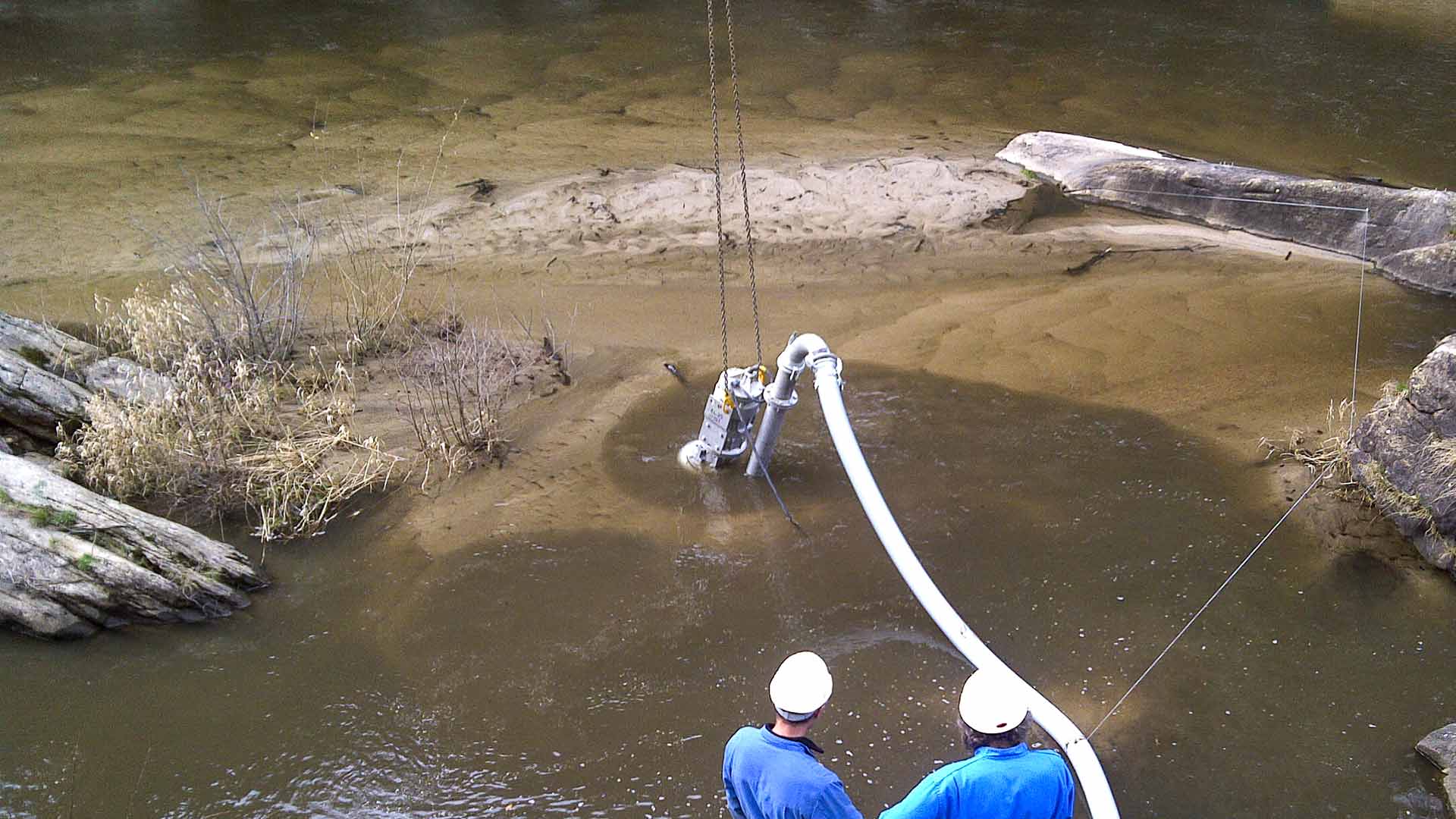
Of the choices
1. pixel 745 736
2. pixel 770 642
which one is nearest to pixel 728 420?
pixel 770 642

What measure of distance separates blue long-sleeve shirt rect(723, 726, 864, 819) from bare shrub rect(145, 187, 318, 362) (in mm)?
4227

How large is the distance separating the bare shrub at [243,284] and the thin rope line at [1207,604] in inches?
176

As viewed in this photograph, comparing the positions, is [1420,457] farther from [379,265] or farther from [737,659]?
[379,265]

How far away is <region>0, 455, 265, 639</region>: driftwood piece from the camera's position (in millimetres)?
4207

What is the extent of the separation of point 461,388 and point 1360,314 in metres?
5.29

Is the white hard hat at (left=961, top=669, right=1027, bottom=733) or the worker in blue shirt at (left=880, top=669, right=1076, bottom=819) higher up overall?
the white hard hat at (left=961, top=669, right=1027, bottom=733)

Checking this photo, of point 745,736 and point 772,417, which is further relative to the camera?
point 772,417

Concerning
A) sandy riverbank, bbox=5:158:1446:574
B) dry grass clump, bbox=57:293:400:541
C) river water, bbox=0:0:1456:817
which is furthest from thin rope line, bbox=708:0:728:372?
dry grass clump, bbox=57:293:400:541

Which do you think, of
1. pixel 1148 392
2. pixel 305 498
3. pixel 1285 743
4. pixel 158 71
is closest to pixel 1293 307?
pixel 1148 392

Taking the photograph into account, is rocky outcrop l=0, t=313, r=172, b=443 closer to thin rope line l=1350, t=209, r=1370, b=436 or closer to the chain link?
the chain link

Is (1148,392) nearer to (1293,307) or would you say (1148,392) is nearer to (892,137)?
(1293,307)

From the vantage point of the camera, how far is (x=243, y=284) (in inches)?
239

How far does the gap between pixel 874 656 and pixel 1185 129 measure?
7763 millimetres

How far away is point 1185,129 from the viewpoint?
32.9 feet
